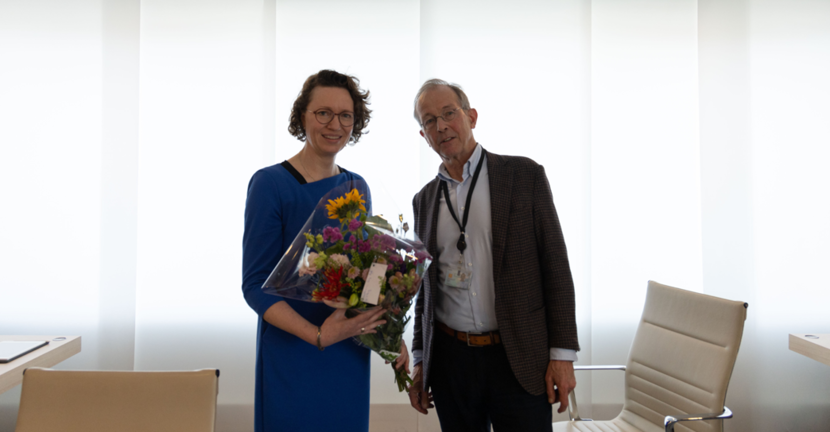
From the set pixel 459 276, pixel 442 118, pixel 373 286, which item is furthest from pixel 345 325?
pixel 442 118

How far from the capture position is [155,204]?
10.0 ft

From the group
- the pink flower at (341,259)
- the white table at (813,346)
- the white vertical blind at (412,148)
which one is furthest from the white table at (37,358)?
the white table at (813,346)

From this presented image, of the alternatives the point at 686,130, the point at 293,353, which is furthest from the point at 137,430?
the point at 686,130

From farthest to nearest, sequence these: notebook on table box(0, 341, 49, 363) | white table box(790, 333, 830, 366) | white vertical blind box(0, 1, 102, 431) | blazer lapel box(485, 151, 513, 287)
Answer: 1. white vertical blind box(0, 1, 102, 431)
2. white table box(790, 333, 830, 366)
3. notebook on table box(0, 341, 49, 363)
4. blazer lapel box(485, 151, 513, 287)

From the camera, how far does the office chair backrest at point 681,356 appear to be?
1714mm

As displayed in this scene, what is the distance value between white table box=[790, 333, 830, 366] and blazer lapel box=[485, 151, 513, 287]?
76.0 inches

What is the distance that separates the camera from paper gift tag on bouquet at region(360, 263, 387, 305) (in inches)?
43.9

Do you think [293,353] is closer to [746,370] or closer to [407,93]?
[407,93]

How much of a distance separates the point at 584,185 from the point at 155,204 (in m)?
3.04

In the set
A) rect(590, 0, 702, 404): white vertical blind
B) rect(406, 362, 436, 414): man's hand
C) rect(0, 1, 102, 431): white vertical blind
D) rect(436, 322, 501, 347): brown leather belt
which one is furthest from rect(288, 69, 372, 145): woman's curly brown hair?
rect(0, 1, 102, 431): white vertical blind

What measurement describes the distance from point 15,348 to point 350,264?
2.09 metres

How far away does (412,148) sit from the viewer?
3158 mm

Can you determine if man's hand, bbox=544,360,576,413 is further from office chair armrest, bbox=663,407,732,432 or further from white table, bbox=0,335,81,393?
white table, bbox=0,335,81,393

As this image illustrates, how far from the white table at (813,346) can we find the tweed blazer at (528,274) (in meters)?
1.67
